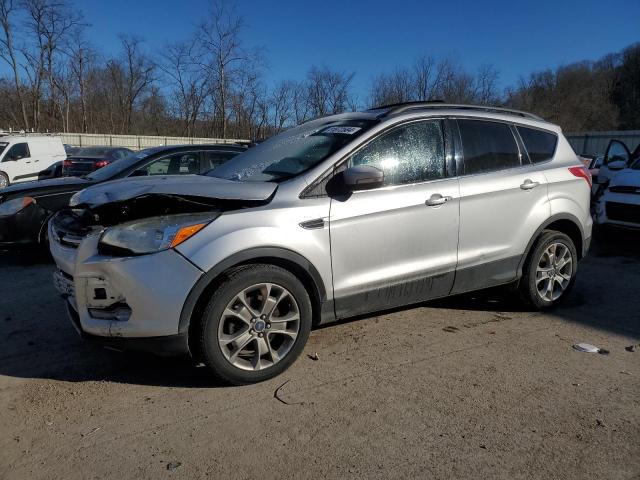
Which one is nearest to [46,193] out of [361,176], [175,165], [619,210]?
[175,165]

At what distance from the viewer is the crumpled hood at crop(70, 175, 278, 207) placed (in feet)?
10.9

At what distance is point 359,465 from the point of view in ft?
8.33

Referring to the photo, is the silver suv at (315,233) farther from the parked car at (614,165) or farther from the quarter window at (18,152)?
the quarter window at (18,152)

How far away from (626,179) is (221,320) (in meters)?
6.94

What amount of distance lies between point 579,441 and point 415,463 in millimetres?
903

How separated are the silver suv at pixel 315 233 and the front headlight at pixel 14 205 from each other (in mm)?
2755

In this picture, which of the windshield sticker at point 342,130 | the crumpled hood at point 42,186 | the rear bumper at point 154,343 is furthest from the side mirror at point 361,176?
the crumpled hood at point 42,186

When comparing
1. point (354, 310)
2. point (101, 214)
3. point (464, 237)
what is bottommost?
point (354, 310)

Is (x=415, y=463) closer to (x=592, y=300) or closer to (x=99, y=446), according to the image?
(x=99, y=446)

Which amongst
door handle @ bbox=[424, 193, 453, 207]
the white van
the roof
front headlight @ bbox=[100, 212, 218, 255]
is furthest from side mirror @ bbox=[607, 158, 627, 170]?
the white van

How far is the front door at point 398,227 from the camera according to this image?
3.60 metres

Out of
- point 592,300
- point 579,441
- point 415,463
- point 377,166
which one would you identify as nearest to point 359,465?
point 415,463

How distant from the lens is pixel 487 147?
172 inches

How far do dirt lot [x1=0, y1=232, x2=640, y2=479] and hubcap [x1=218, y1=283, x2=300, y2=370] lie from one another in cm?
22
